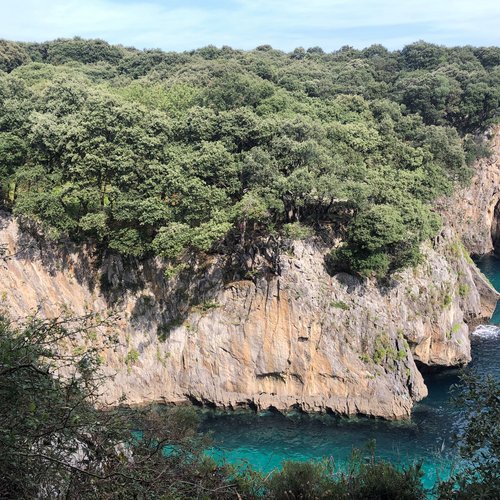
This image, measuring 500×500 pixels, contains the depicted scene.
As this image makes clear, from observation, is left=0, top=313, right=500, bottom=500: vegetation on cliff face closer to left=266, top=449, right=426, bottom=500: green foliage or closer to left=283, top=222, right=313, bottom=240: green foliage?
left=266, top=449, right=426, bottom=500: green foliage

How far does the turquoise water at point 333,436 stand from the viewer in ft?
78.4

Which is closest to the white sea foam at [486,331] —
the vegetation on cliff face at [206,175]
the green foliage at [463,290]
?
the green foliage at [463,290]

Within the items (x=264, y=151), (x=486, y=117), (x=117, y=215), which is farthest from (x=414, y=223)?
(x=486, y=117)

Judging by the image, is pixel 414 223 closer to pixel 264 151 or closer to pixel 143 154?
pixel 264 151

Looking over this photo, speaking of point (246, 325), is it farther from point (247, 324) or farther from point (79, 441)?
point (79, 441)

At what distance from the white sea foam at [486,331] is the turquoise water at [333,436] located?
9503 mm

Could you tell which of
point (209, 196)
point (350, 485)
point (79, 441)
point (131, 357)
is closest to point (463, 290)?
point (209, 196)

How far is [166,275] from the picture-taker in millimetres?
27484

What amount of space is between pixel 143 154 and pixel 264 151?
22.7ft

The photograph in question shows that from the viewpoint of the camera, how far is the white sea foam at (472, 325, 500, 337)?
36.8 metres

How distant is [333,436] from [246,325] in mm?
7552

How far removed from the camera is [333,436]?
84.5 feet

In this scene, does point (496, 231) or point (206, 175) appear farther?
point (496, 231)

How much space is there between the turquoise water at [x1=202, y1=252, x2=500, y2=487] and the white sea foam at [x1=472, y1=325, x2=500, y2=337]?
31.2 ft
